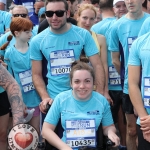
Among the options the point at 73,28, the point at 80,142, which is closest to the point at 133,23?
the point at 73,28

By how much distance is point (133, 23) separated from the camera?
6.19 meters

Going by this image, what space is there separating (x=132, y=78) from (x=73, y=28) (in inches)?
50.5

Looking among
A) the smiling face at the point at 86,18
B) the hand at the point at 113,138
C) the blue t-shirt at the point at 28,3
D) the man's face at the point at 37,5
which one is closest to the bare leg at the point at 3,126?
the hand at the point at 113,138

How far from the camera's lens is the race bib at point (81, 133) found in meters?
4.80

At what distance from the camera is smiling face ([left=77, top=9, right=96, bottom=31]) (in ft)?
21.8

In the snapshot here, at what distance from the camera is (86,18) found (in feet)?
22.0

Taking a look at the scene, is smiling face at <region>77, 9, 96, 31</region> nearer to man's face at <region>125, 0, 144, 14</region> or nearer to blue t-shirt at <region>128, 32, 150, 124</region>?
man's face at <region>125, 0, 144, 14</region>

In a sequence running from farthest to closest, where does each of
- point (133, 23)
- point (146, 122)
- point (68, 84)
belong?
1. point (133, 23)
2. point (68, 84)
3. point (146, 122)

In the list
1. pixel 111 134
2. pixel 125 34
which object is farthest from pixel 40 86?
pixel 125 34

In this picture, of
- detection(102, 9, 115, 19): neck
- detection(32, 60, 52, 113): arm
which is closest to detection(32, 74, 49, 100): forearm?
detection(32, 60, 52, 113): arm

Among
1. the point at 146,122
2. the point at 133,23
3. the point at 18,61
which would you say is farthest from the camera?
the point at 18,61

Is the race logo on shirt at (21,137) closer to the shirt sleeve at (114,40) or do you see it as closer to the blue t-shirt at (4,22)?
the shirt sleeve at (114,40)

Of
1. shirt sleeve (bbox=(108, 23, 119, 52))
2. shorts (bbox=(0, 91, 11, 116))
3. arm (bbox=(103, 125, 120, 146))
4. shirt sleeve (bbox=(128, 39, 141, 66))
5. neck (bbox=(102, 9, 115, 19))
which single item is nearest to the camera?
shirt sleeve (bbox=(128, 39, 141, 66))

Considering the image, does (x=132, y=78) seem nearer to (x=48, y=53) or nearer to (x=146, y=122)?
(x=146, y=122)
